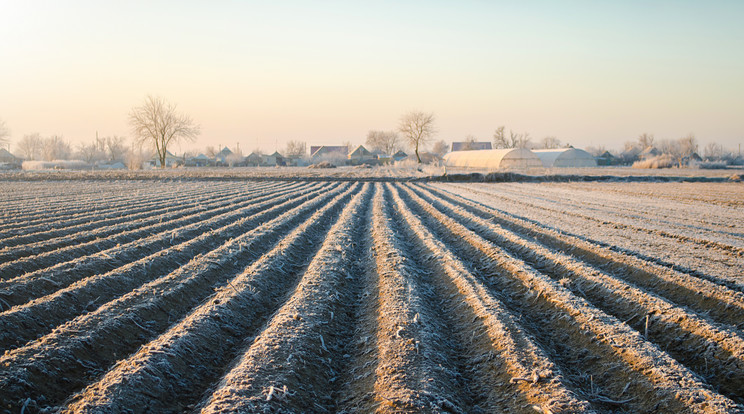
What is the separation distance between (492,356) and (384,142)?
4745 inches

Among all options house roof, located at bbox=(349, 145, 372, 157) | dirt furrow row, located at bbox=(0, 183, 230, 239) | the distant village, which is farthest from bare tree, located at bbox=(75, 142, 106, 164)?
dirt furrow row, located at bbox=(0, 183, 230, 239)

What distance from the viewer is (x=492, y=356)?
14.3 feet

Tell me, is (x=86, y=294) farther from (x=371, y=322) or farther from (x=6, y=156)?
(x=6, y=156)

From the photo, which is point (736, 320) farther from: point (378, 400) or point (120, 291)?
point (120, 291)

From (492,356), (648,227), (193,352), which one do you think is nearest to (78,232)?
(193,352)

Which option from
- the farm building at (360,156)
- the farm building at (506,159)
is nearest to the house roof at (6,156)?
the farm building at (360,156)

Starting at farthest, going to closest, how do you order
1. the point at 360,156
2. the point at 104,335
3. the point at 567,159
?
the point at 360,156 < the point at 567,159 < the point at 104,335

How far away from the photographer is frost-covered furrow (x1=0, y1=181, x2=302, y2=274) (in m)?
7.27

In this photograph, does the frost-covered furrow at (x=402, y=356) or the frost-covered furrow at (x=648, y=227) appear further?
the frost-covered furrow at (x=648, y=227)

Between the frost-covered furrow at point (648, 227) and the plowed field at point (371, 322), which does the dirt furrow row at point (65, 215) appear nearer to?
the plowed field at point (371, 322)

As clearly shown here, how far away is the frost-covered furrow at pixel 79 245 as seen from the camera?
727cm

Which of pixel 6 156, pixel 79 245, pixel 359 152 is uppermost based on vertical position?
pixel 359 152

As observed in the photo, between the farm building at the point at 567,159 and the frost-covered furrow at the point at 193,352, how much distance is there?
55932mm

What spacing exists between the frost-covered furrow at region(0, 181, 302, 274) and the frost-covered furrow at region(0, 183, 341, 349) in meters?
1.37
